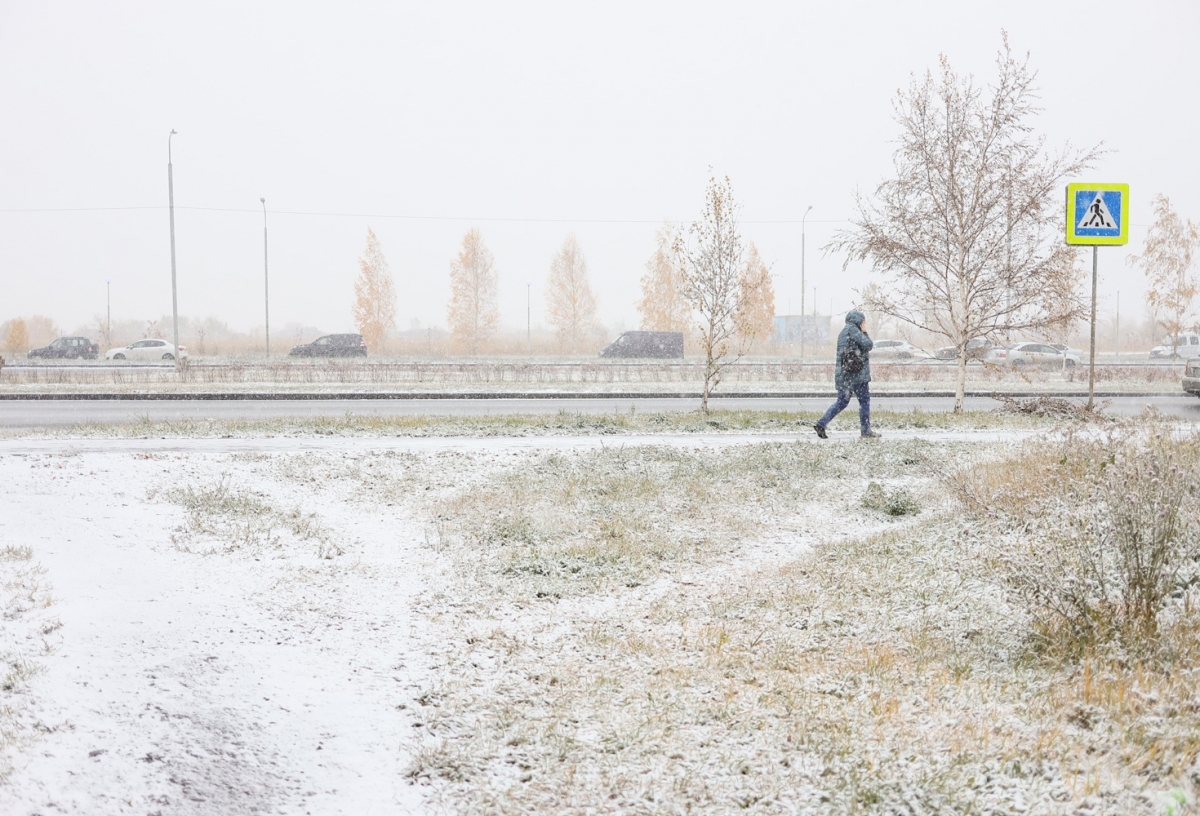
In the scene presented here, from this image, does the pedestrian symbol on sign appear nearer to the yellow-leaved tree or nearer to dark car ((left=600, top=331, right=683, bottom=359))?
dark car ((left=600, top=331, right=683, bottom=359))

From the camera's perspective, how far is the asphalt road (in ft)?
53.9

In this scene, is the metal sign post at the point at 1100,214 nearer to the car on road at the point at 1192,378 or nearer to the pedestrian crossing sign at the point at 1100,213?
the pedestrian crossing sign at the point at 1100,213

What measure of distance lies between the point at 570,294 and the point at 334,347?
750 inches

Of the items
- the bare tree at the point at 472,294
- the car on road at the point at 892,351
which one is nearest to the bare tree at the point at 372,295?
the bare tree at the point at 472,294

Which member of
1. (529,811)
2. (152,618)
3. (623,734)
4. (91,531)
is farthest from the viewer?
(91,531)

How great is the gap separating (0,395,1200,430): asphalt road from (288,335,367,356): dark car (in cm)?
1913

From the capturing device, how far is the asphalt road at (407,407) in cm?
1642

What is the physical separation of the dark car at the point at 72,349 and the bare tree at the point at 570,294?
86.7 ft

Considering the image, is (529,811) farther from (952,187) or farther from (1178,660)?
(952,187)

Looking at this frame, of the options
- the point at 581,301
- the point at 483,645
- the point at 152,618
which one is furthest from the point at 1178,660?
the point at 581,301

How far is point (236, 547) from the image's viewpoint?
22.5 ft

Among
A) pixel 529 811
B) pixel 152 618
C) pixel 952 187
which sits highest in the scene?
pixel 952 187

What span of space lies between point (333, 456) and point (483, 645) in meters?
6.20

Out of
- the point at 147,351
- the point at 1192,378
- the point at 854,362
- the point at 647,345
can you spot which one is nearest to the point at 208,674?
the point at 854,362
